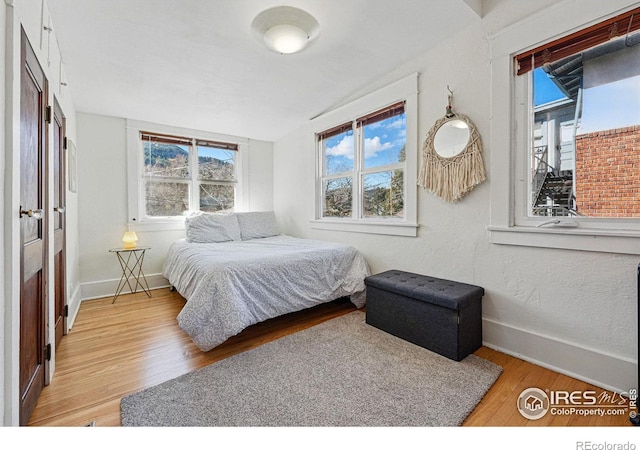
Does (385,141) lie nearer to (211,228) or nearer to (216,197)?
(211,228)

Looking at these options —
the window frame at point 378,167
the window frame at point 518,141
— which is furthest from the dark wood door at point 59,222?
the window frame at point 518,141

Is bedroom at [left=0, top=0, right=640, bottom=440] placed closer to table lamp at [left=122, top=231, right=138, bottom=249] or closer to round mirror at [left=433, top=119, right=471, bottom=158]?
round mirror at [left=433, top=119, right=471, bottom=158]

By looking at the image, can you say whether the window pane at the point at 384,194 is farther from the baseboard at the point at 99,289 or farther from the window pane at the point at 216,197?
the baseboard at the point at 99,289

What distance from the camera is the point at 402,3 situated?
2.01 metres

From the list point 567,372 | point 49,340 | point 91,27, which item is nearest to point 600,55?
point 567,372

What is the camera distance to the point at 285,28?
203 centimetres

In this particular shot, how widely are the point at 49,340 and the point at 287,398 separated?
152cm

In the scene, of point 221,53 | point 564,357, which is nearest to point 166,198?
point 221,53

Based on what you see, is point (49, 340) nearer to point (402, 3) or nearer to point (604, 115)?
point (402, 3)

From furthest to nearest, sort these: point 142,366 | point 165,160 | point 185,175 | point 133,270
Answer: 1. point 185,175
2. point 165,160
3. point 133,270
4. point 142,366

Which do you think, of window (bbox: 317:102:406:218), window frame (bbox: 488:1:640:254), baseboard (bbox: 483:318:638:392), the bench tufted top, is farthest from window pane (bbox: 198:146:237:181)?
baseboard (bbox: 483:318:638:392)

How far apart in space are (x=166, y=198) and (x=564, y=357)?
4400mm

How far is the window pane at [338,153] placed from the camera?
344 centimetres

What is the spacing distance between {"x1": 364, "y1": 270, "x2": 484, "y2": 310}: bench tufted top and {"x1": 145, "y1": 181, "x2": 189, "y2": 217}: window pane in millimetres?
2913
